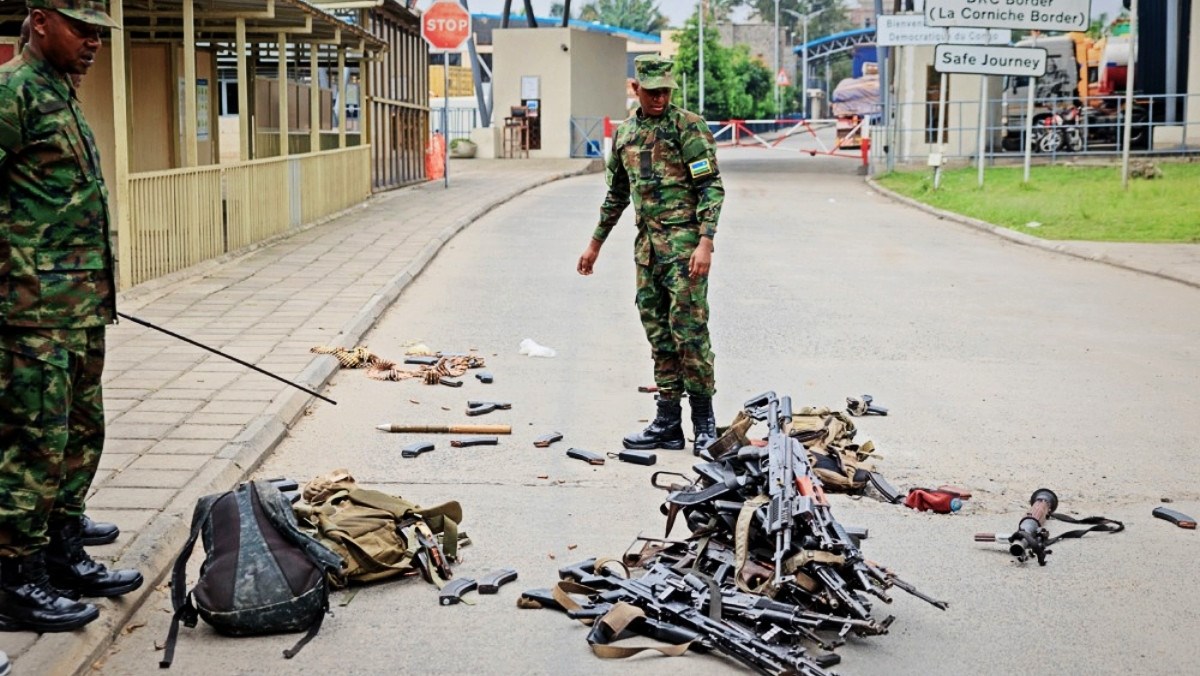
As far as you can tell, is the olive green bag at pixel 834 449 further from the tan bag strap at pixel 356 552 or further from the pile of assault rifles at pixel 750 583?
the tan bag strap at pixel 356 552

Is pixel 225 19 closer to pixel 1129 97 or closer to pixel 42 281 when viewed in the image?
pixel 42 281

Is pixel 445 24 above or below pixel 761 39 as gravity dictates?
below

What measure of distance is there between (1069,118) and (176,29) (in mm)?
26911

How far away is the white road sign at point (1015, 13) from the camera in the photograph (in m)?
24.5

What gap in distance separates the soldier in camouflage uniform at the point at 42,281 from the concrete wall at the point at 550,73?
1584 inches

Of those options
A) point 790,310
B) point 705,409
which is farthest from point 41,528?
point 790,310

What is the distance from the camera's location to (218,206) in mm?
15672

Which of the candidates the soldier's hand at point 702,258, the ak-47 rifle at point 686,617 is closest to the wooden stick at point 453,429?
the soldier's hand at point 702,258

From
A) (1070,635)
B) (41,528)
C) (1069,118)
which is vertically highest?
(1069,118)

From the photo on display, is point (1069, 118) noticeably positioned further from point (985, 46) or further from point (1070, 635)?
point (1070, 635)

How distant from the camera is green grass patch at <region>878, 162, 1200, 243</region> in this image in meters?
20.5

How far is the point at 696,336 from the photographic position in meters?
7.81

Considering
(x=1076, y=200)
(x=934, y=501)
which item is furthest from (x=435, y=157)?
(x=934, y=501)

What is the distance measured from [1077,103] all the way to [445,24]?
19377 mm
